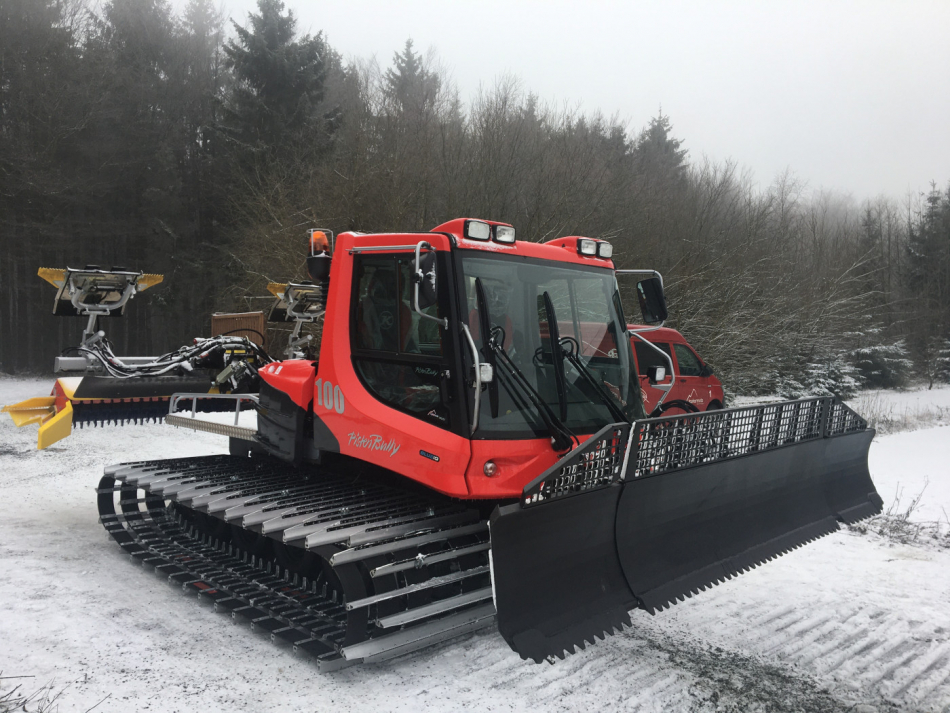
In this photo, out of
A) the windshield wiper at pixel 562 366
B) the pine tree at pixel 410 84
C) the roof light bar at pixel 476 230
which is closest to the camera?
the roof light bar at pixel 476 230

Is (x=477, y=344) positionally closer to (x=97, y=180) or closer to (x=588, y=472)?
(x=588, y=472)

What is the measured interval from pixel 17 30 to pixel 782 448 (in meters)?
25.2

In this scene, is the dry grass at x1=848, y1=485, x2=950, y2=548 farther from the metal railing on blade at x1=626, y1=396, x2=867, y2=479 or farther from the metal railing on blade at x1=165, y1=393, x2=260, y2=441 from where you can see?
the metal railing on blade at x1=165, y1=393, x2=260, y2=441

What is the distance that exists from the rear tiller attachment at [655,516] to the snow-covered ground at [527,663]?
19.5 inches

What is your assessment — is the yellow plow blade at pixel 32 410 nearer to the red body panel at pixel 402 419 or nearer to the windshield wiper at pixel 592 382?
the red body panel at pixel 402 419

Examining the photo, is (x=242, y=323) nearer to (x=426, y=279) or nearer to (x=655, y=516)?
(x=426, y=279)

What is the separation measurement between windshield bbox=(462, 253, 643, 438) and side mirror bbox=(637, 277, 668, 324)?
309 mm

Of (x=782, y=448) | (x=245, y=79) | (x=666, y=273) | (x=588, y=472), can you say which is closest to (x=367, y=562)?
(x=588, y=472)

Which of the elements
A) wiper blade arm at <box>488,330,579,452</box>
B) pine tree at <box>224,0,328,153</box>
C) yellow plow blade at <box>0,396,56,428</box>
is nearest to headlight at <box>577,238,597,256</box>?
wiper blade arm at <box>488,330,579,452</box>

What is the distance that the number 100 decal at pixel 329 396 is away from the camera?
4.46m

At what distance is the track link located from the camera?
12.1 ft

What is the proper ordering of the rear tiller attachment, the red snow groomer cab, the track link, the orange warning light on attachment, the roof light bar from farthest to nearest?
the orange warning light on attachment → the roof light bar → the track link → the red snow groomer cab → the rear tiller attachment

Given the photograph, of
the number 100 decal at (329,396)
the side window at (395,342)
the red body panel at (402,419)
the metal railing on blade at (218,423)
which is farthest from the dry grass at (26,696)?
the metal railing on blade at (218,423)

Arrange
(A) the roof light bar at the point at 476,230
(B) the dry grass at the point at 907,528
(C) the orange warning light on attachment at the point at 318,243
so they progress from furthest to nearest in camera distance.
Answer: (B) the dry grass at the point at 907,528
(C) the orange warning light on attachment at the point at 318,243
(A) the roof light bar at the point at 476,230
